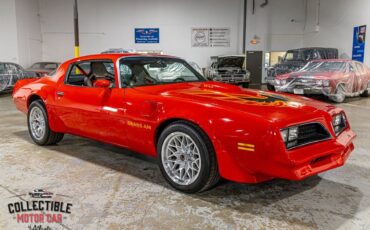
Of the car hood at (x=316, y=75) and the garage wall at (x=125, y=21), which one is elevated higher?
the garage wall at (x=125, y=21)

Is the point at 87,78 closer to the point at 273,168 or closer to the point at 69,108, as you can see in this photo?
the point at 69,108

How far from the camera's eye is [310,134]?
248cm

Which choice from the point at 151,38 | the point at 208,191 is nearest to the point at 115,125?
the point at 208,191

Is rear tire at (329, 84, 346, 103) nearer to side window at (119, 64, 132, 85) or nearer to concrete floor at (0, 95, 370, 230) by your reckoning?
concrete floor at (0, 95, 370, 230)

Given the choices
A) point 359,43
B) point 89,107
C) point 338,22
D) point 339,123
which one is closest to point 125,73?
point 89,107

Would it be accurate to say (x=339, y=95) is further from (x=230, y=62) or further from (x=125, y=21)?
(x=125, y=21)

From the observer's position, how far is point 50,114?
3992mm

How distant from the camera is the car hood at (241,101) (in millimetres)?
2406

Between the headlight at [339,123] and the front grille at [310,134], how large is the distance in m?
0.25

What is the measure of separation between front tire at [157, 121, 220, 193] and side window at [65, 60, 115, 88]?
4.65 feet

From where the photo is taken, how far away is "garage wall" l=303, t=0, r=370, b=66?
13273mm

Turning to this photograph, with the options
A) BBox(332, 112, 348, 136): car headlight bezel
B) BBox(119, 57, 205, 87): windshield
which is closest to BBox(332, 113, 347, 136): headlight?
BBox(332, 112, 348, 136): car headlight bezel

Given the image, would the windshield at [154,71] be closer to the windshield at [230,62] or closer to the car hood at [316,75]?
the car hood at [316,75]

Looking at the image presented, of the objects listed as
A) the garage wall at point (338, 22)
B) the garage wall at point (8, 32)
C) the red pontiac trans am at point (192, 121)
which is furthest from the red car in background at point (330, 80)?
the garage wall at point (8, 32)
